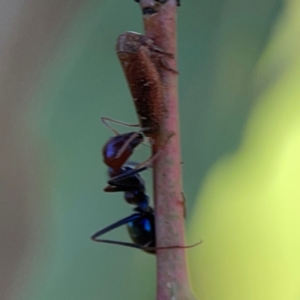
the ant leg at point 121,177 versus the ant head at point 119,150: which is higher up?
the ant head at point 119,150

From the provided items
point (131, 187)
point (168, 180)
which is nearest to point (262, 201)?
point (131, 187)

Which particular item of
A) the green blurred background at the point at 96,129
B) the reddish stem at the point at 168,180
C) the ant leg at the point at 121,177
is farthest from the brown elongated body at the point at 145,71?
the green blurred background at the point at 96,129

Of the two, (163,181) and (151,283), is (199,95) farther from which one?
(163,181)

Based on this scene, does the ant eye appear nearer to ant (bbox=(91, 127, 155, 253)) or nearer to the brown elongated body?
the brown elongated body

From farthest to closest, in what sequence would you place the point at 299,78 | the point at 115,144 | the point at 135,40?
the point at 299,78
the point at 115,144
the point at 135,40

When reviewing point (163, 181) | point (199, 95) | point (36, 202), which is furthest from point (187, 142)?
point (163, 181)

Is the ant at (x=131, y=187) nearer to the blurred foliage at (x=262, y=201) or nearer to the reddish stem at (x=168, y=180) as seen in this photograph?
the reddish stem at (x=168, y=180)

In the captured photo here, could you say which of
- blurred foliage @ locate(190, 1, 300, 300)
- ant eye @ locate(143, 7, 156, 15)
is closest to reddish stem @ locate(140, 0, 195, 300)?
ant eye @ locate(143, 7, 156, 15)
